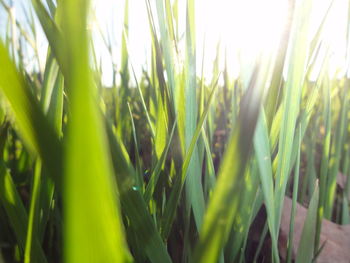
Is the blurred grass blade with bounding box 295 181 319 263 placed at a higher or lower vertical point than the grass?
lower

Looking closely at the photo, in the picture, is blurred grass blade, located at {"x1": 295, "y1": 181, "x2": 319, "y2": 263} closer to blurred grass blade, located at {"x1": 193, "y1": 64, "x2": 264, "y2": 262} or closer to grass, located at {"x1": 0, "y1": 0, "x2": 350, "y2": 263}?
grass, located at {"x1": 0, "y1": 0, "x2": 350, "y2": 263}

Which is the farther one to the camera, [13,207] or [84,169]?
[13,207]

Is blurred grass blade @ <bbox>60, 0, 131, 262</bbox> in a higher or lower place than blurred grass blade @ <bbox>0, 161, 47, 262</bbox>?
higher

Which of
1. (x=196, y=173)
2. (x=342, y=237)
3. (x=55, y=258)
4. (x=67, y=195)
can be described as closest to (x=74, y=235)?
(x=67, y=195)

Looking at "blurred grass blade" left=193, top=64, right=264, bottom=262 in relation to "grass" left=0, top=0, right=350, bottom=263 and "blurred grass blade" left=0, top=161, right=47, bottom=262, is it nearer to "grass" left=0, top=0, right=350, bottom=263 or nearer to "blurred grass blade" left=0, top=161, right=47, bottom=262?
"grass" left=0, top=0, right=350, bottom=263

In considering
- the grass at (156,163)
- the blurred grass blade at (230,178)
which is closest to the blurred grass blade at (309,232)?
the grass at (156,163)

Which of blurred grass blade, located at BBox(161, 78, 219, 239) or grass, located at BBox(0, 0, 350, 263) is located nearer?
grass, located at BBox(0, 0, 350, 263)

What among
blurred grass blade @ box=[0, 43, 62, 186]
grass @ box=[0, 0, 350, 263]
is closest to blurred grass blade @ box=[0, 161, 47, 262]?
grass @ box=[0, 0, 350, 263]

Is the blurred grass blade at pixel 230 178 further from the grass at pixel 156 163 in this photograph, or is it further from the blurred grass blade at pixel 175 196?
the blurred grass blade at pixel 175 196

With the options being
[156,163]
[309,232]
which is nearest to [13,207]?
[156,163]

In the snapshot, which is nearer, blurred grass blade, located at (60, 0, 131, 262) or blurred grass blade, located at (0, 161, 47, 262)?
blurred grass blade, located at (60, 0, 131, 262)

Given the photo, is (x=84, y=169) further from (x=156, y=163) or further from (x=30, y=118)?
(x=156, y=163)

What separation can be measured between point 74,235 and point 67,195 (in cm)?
1

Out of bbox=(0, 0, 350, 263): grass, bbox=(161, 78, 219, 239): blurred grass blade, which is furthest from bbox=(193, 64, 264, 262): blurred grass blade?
bbox=(161, 78, 219, 239): blurred grass blade
